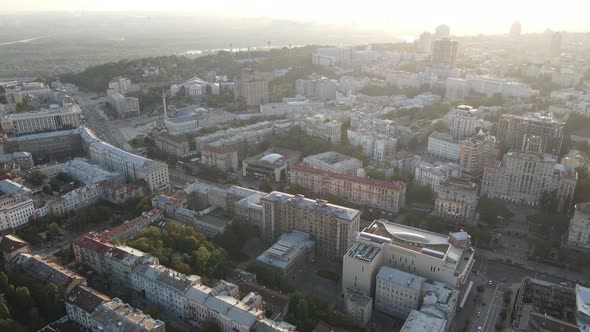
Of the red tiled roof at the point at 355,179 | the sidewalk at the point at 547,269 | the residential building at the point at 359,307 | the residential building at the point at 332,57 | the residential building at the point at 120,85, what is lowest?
the sidewalk at the point at 547,269

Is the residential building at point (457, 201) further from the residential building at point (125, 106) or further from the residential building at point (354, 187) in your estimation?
the residential building at point (125, 106)

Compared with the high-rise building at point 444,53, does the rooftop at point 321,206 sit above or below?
below

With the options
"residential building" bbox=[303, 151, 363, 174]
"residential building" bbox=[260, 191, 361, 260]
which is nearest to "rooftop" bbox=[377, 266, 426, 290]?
"residential building" bbox=[260, 191, 361, 260]

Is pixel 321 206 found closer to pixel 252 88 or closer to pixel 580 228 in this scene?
pixel 580 228

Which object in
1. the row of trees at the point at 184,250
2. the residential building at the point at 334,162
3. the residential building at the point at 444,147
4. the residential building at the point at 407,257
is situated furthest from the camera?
the residential building at the point at 444,147

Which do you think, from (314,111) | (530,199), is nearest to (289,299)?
(530,199)

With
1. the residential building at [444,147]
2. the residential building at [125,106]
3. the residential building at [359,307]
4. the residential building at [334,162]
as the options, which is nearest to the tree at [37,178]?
the residential building at [334,162]

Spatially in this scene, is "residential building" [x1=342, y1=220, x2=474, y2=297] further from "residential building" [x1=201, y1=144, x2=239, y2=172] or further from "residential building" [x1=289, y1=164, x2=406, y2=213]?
"residential building" [x1=201, y1=144, x2=239, y2=172]

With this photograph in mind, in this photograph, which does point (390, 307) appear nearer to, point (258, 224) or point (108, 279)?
point (258, 224)
